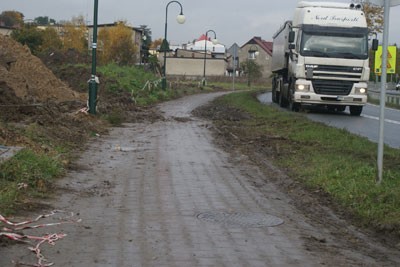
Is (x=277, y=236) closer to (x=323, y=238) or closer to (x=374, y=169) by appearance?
(x=323, y=238)

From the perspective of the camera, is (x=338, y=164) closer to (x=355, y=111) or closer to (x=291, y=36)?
(x=291, y=36)

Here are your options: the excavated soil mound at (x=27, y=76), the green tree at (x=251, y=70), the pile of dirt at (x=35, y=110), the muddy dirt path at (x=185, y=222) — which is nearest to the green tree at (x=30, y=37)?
the green tree at (x=251, y=70)

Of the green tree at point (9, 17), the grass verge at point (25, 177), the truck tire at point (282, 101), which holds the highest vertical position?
the green tree at point (9, 17)

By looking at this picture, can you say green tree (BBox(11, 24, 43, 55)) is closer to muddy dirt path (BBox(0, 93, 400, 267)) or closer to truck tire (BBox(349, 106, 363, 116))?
truck tire (BBox(349, 106, 363, 116))

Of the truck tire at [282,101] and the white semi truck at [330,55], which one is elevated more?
the white semi truck at [330,55]

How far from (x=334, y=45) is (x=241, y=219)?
18777mm

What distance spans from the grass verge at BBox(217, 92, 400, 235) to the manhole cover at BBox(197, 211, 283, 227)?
3.72 feet

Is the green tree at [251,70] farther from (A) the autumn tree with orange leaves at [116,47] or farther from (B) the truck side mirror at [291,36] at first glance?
(B) the truck side mirror at [291,36]

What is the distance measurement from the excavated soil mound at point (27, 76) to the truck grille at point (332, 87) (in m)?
9.95

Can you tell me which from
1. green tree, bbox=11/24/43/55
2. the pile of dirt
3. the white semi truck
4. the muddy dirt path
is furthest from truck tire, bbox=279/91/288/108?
green tree, bbox=11/24/43/55

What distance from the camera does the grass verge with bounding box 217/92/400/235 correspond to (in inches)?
318

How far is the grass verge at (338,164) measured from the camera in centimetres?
809

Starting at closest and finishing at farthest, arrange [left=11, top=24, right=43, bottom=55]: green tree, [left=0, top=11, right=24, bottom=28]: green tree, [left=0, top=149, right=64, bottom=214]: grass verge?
[left=0, top=149, right=64, bottom=214]: grass verge
[left=11, top=24, right=43, bottom=55]: green tree
[left=0, top=11, right=24, bottom=28]: green tree

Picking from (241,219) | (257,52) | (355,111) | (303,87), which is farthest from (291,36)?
(257,52)
